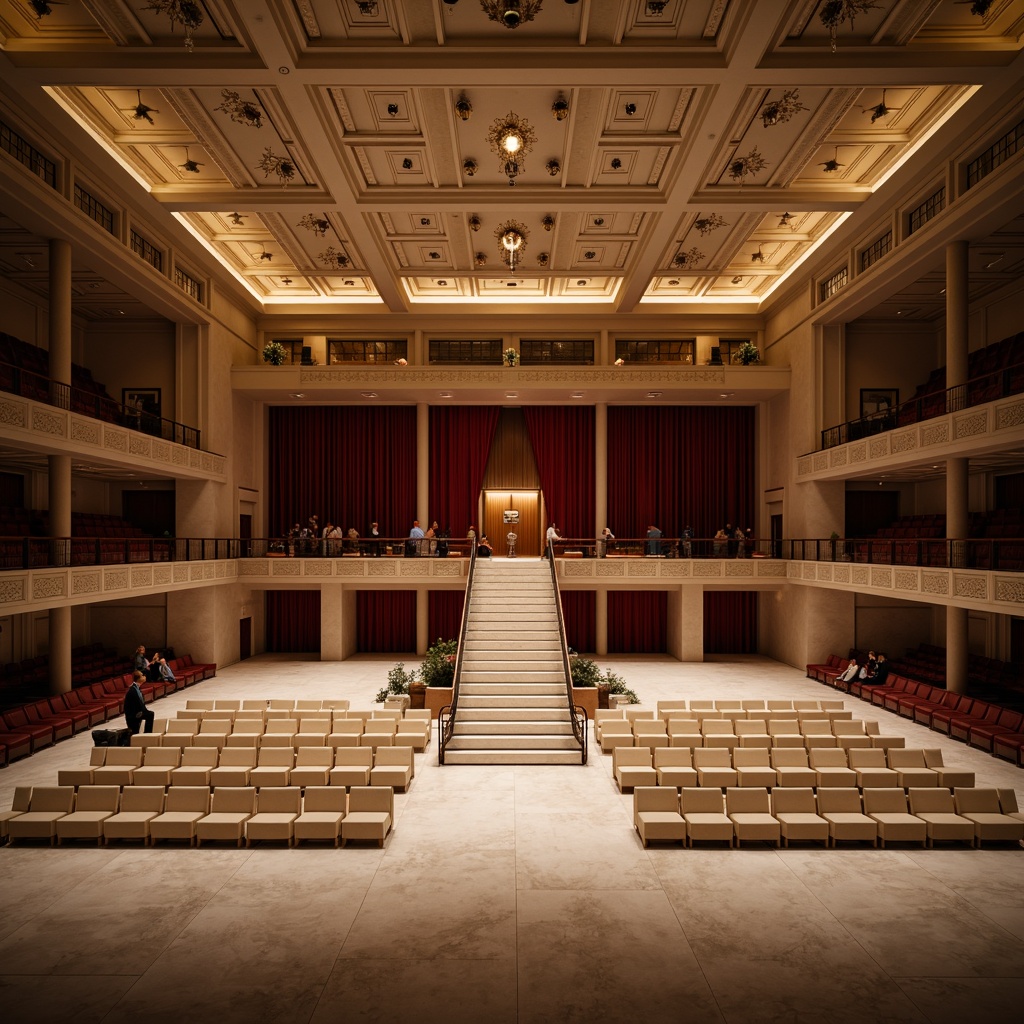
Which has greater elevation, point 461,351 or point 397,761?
point 461,351

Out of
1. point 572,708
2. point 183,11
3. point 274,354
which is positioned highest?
point 183,11

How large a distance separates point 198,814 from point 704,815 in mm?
6341

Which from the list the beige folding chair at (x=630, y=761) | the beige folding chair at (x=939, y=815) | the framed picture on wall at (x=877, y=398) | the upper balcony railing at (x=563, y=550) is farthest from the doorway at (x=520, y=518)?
the beige folding chair at (x=939, y=815)

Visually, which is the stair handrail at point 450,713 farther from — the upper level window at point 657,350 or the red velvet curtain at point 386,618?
the upper level window at point 657,350

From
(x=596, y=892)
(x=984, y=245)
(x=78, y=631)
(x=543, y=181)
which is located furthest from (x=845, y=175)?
(x=78, y=631)

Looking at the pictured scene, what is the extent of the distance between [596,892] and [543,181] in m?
13.4

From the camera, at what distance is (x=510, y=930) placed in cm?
651

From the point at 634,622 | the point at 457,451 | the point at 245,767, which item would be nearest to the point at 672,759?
the point at 245,767

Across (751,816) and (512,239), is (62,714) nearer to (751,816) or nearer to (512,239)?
(751,816)

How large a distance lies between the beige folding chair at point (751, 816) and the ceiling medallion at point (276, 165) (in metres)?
13.7

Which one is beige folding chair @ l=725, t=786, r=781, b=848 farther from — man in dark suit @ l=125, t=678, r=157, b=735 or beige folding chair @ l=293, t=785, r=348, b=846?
man in dark suit @ l=125, t=678, r=157, b=735

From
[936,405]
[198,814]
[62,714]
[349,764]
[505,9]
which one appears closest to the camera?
[198,814]

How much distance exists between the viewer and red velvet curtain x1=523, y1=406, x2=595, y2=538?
23.3 m

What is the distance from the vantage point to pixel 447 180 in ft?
47.7
